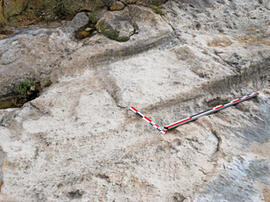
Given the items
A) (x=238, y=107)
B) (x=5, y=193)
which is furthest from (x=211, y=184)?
(x=5, y=193)

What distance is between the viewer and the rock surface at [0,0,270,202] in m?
4.01

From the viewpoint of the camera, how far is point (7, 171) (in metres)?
4.14

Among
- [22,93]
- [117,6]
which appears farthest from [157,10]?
[22,93]

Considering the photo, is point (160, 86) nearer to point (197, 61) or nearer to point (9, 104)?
point (197, 61)

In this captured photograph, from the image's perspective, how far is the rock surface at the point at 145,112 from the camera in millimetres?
4008

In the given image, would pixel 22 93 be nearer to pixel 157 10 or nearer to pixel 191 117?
pixel 191 117

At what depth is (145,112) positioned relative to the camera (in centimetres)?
530

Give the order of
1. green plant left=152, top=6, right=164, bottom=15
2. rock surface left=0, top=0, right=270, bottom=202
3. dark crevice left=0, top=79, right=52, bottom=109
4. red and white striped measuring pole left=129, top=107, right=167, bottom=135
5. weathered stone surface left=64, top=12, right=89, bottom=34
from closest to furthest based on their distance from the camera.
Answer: rock surface left=0, top=0, right=270, bottom=202, red and white striped measuring pole left=129, top=107, right=167, bottom=135, dark crevice left=0, top=79, right=52, bottom=109, weathered stone surface left=64, top=12, right=89, bottom=34, green plant left=152, top=6, right=164, bottom=15

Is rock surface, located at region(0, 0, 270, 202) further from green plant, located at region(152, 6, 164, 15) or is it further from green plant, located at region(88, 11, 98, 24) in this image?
green plant, located at region(88, 11, 98, 24)

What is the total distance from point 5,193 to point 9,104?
288cm

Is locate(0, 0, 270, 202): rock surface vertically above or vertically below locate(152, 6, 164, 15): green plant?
below

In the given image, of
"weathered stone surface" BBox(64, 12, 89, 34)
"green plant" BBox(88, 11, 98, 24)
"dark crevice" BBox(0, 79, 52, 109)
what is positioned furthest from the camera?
"green plant" BBox(88, 11, 98, 24)

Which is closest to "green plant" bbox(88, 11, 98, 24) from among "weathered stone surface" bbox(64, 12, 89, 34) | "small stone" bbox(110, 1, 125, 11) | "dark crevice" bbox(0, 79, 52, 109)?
"weathered stone surface" bbox(64, 12, 89, 34)

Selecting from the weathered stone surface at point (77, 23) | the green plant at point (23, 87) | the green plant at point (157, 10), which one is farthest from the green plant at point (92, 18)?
the green plant at point (23, 87)
